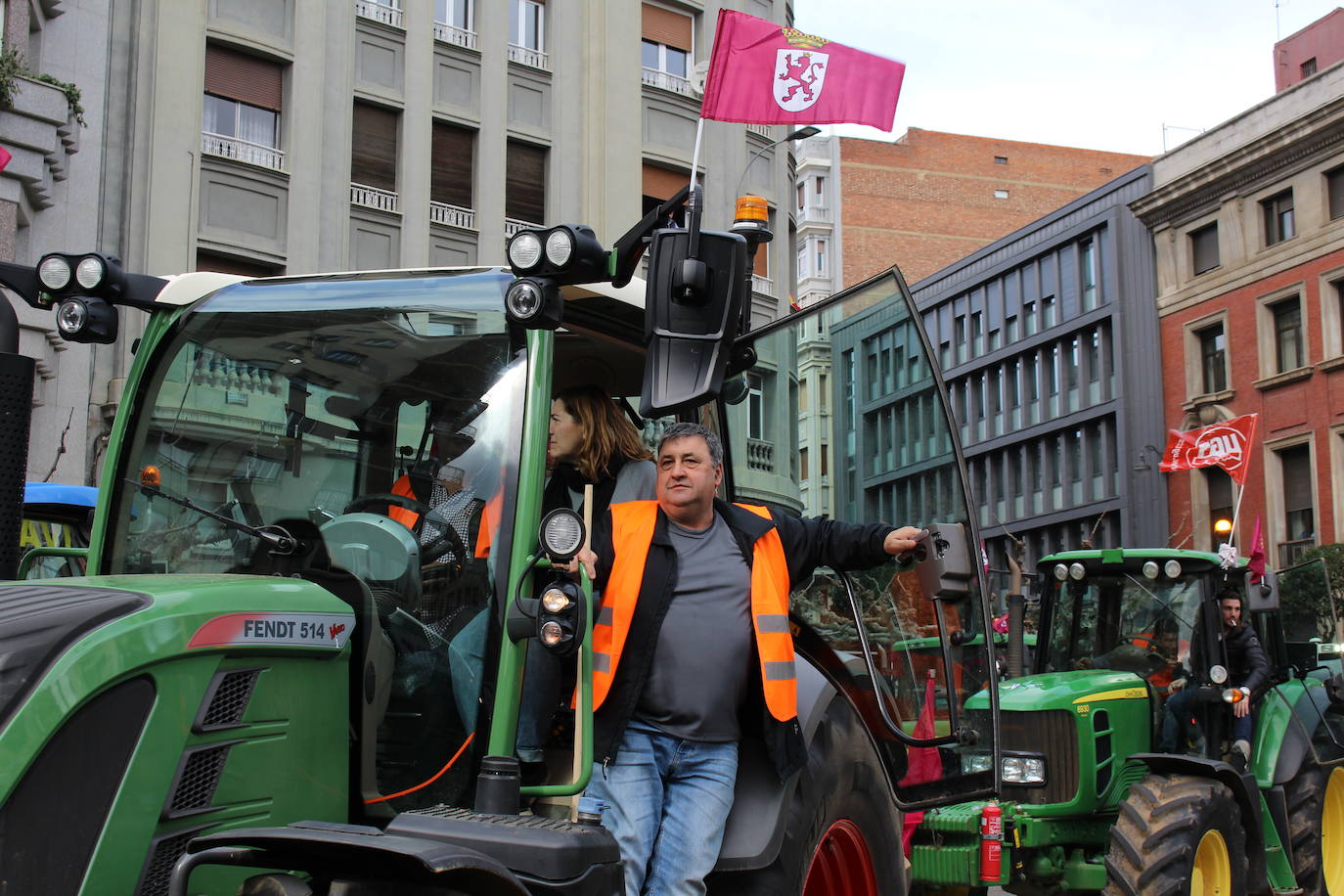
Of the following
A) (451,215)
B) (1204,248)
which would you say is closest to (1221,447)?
(451,215)

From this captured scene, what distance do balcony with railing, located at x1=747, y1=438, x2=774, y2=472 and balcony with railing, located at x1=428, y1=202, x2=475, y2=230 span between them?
758 inches

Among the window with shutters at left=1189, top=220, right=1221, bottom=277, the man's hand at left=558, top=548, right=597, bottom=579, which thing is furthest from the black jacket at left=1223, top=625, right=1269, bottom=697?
the window with shutters at left=1189, top=220, right=1221, bottom=277

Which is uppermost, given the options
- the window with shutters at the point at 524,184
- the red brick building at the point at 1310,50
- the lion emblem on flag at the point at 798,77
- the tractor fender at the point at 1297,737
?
the red brick building at the point at 1310,50

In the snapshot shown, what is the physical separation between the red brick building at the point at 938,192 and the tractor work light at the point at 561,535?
60257mm

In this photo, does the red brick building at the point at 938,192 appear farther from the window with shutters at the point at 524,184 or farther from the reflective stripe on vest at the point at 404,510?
the reflective stripe on vest at the point at 404,510

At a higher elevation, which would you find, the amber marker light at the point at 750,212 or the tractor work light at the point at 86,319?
the amber marker light at the point at 750,212

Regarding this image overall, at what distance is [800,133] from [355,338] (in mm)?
3294

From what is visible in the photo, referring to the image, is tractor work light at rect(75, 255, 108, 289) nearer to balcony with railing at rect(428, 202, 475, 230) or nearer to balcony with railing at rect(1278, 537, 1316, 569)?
balcony with railing at rect(428, 202, 475, 230)

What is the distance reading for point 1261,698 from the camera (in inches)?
377

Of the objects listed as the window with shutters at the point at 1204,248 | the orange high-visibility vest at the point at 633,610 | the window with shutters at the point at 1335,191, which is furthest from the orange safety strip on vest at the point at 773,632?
the window with shutters at the point at 1204,248

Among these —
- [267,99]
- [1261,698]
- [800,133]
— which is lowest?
[1261,698]

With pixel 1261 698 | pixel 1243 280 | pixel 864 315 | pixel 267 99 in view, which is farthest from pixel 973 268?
pixel 864 315

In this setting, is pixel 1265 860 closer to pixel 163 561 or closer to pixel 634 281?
pixel 634 281

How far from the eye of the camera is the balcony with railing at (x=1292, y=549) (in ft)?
110
